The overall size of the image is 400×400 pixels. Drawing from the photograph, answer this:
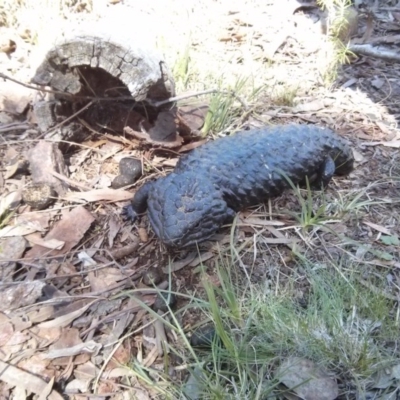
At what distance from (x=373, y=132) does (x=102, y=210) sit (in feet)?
7.15

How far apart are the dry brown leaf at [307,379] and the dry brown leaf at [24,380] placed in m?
0.98

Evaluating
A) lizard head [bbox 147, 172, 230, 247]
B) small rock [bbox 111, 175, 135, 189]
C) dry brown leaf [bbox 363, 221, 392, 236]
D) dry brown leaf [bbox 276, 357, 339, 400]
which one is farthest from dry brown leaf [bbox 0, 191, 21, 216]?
dry brown leaf [bbox 363, 221, 392, 236]

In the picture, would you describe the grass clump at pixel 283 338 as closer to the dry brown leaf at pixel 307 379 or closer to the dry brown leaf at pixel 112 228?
the dry brown leaf at pixel 307 379

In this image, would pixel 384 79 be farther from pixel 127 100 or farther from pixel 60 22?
pixel 60 22

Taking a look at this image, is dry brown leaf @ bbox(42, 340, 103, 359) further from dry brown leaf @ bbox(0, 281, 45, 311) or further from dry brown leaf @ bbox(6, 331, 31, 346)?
dry brown leaf @ bbox(0, 281, 45, 311)

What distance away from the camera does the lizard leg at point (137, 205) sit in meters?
2.74

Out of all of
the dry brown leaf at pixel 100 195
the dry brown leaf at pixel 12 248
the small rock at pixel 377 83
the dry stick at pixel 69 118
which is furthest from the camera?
the small rock at pixel 377 83

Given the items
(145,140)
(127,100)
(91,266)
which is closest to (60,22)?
(127,100)

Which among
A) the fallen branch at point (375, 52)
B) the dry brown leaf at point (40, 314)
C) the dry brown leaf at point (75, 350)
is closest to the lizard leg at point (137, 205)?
the dry brown leaf at point (40, 314)

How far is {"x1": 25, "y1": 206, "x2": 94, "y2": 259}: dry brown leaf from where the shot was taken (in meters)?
2.59

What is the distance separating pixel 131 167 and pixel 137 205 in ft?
1.26

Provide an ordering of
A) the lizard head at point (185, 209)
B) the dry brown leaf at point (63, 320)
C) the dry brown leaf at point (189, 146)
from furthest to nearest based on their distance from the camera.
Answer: the dry brown leaf at point (189, 146)
the lizard head at point (185, 209)
the dry brown leaf at point (63, 320)

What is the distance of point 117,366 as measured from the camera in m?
Answer: 2.10

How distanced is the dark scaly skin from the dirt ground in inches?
5.5
